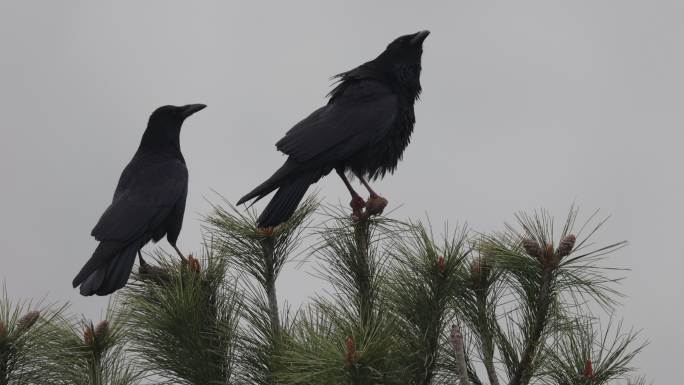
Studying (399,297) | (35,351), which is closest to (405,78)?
(399,297)

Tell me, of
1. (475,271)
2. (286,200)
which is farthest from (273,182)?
(475,271)

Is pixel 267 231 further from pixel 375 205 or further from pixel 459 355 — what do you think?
pixel 459 355

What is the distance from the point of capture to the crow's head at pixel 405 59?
6.87 m

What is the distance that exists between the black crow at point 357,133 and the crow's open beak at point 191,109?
1606 millimetres

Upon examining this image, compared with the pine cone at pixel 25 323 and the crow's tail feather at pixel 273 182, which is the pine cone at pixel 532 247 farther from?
the pine cone at pixel 25 323

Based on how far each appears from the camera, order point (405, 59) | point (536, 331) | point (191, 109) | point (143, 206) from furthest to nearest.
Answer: point (191, 109) → point (405, 59) → point (143, 206) → point (536, 331)

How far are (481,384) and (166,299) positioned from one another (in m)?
1.96

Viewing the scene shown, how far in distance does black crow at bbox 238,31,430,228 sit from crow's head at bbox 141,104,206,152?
5.39ft

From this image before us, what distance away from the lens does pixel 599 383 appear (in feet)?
14.4

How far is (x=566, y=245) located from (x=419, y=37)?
331 centimetres

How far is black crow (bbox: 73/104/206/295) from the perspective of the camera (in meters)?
5.64

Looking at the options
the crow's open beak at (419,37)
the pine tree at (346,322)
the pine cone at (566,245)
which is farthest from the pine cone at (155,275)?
the crow's open beak at (419,37)

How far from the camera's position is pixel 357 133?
6199 mm

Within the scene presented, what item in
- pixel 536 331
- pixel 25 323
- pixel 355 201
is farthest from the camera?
pixel 355 201
